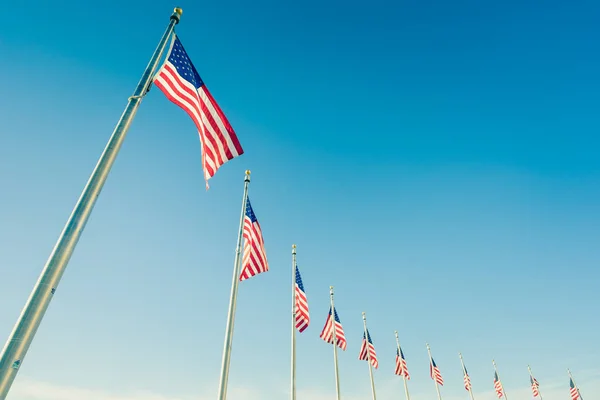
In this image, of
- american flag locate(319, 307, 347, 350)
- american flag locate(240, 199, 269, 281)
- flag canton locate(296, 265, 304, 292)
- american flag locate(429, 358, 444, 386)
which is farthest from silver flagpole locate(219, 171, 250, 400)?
american flag locate(429, 358, 444, 386)

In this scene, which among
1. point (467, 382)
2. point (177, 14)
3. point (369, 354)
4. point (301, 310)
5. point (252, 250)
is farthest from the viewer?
point (467, 382)

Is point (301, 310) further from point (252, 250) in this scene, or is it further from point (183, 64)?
point (183, 64)

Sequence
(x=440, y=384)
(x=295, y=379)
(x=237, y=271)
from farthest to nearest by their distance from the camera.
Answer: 1. (x=440, y=384)
2. (x=295, y=379)
3. (x=237, y=271)

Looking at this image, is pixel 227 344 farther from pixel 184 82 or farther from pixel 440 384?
pixel 440 384

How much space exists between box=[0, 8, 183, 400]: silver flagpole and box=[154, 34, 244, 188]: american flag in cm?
54

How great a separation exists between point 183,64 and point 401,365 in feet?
121

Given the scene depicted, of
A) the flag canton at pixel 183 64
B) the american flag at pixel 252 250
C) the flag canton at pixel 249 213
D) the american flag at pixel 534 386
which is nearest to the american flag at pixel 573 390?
the american flag at pixel 534 386

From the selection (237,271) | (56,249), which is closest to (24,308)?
(56,249)

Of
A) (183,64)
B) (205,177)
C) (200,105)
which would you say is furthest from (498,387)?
(183,64)

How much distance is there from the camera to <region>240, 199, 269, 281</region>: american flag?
13.7m

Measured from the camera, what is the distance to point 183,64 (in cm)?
898

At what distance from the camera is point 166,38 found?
840 centimetres

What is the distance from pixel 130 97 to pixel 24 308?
4.34 metres

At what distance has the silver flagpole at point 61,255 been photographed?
179 inches
